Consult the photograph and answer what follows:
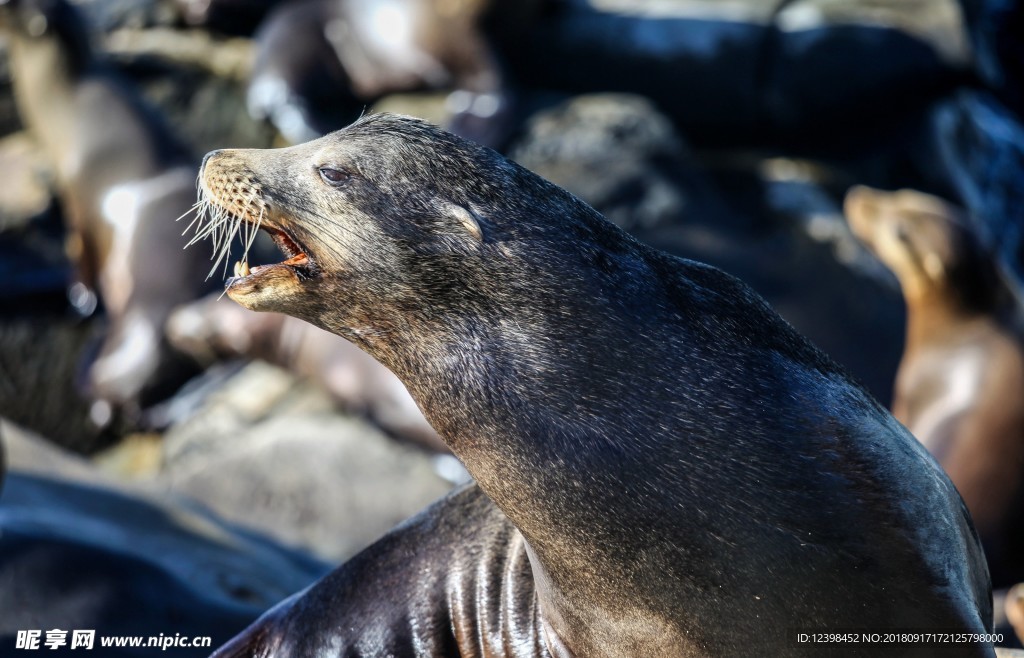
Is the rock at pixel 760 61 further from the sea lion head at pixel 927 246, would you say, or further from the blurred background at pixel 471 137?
the sea lion head at pixel 927 246

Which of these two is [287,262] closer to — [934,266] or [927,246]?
[934,266]

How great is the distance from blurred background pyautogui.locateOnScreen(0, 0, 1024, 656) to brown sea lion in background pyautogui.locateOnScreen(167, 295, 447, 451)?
23 millimetres

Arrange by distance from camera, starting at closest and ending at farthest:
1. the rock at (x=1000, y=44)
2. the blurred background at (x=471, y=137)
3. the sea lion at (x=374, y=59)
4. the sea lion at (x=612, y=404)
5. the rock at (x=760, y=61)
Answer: the sea lion at (x=612, y=404), the blurred background at (x=471, y=137), the sea lion at (x=374, y=59), the rock at (x=760, y=61), the rock at (x=1000, y=44)

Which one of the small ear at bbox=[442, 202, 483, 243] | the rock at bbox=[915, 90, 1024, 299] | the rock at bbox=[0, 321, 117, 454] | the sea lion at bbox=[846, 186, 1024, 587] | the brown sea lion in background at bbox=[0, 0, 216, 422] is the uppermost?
the small ear at bbox=[442, 202, 483, 243]

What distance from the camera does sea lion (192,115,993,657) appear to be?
268 cm

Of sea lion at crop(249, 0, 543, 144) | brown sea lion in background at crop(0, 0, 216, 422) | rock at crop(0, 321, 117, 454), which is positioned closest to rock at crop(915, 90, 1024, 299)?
sea lion at crop(249, 0, 543, 144)

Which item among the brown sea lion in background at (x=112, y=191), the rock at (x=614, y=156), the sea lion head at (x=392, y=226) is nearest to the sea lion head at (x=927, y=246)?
the rock at (x=614, y=156)

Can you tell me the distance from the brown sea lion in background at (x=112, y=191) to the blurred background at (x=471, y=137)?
2cm

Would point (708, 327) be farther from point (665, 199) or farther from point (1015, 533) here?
point (665, 199)

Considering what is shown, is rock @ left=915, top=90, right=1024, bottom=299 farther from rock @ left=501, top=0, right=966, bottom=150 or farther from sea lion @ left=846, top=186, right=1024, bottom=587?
sea lion @ left=846, top=186, right=1024, bottom=587

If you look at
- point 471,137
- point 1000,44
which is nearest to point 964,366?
point 471,137

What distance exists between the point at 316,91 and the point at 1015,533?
7.97 metres

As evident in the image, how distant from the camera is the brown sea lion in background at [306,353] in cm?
841

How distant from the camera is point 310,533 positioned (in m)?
→ 7.30
